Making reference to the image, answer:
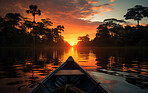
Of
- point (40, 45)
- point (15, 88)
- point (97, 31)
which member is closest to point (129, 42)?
point (97, 31)

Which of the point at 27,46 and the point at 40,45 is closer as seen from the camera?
the point at 27,46

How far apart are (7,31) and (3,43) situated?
6105 millimetres

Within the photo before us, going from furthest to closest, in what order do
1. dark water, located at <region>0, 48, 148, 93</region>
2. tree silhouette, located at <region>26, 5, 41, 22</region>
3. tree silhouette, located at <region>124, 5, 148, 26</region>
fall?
1. tree silhouette, located at <region>124, 5, 148, 26</region>
2. tree silhouette, located at <region>26, 5, 41, 22</region>
3. dark water, located at <region>0, 48, 148, 93</region>

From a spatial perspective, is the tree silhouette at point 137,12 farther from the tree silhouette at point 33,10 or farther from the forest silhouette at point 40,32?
the tree silhouette at point 33,10

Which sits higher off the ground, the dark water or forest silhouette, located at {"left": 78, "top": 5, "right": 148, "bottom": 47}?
forest silhouette, located at {"left": 78, "top": 5, "right": 148, "bottom": 47}

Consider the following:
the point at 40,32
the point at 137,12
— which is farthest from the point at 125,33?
the point at 40,32

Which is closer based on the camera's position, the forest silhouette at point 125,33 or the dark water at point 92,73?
the dark water at point 92,73

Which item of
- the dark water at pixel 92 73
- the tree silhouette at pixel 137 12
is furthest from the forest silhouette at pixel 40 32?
the dark water at pixel 92 73

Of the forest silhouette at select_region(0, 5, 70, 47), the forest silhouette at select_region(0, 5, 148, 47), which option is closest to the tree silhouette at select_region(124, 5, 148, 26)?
the forest silhouette at select_region(0, 5, 148, 47)

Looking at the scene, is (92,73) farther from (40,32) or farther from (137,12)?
(137,12)

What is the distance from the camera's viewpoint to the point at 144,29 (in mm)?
44688

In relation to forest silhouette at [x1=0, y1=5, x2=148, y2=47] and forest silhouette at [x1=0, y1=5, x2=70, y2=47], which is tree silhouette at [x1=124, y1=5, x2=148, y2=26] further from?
forest silhouette at [x1=0, y1=5, x2=70, y2=47]

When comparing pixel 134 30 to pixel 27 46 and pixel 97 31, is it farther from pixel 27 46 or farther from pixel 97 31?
pixel 27 46

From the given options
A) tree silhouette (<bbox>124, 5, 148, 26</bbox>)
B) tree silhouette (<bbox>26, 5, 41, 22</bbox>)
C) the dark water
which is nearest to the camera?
the dark water
